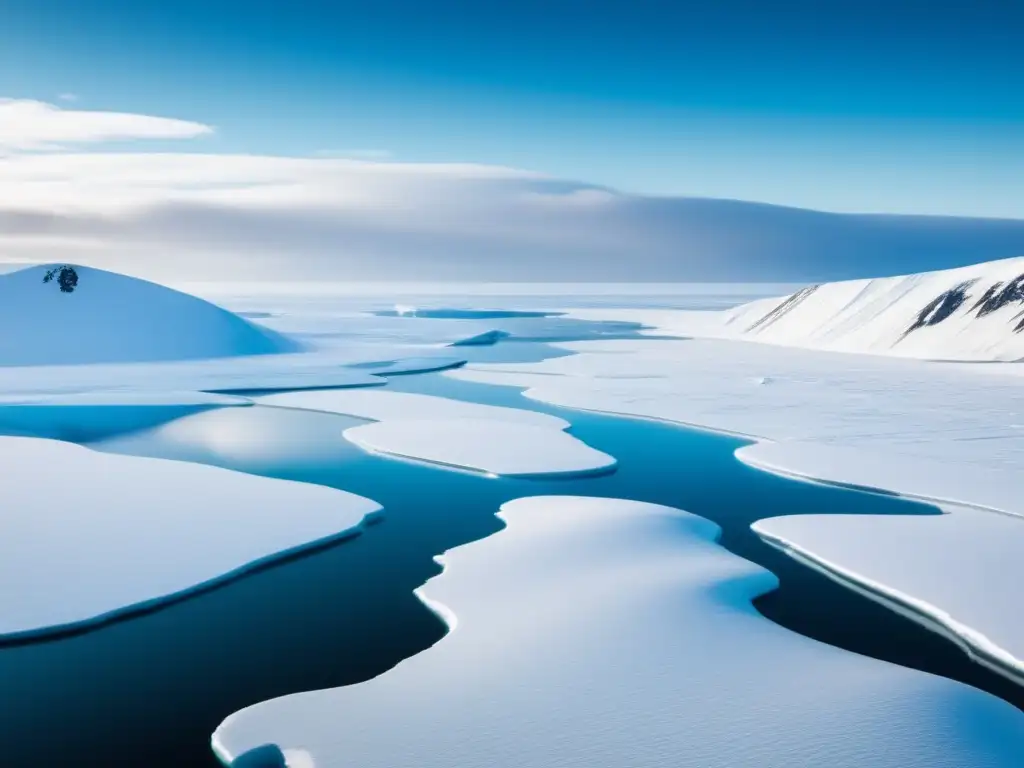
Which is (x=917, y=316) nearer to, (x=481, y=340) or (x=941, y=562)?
(x=481, y=340)

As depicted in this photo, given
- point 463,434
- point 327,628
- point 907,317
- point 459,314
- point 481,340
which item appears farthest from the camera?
point 459,314

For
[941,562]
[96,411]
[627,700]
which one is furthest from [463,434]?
[627,700]

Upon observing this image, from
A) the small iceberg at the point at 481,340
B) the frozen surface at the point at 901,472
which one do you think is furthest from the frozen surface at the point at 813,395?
the small iceberg at the point at 481,340

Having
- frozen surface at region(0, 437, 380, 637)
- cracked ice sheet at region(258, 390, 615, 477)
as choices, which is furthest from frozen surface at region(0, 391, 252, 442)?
frozen surface at region(0, 437, 380, 637)

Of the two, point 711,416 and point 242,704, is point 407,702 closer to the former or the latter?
point 242,704

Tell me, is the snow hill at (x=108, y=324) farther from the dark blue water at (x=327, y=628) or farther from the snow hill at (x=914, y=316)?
the snow hill at (x=914, y=316)

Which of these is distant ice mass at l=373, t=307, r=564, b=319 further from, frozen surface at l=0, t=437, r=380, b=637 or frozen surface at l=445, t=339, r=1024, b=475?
frozen surface at l=0, t=437, r=380, b=637
